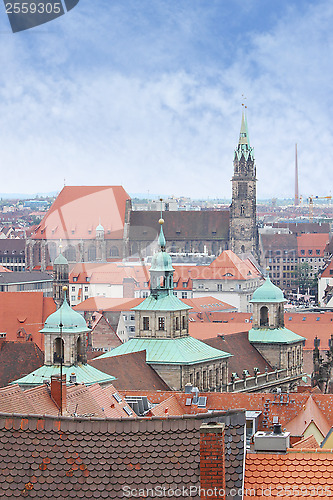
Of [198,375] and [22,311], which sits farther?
[22,311]

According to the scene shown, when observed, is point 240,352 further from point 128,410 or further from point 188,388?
point 128,410

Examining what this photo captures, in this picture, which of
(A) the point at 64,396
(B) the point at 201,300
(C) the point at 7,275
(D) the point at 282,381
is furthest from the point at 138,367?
(C) the point at 7,275

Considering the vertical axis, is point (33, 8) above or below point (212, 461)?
above

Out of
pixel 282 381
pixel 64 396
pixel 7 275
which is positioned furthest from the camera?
pixel 7 275

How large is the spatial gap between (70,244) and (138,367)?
123 m

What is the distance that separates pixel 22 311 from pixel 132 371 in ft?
100

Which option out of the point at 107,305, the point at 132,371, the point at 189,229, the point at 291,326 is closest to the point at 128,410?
the point at 132,371

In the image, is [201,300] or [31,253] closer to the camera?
[201,300]

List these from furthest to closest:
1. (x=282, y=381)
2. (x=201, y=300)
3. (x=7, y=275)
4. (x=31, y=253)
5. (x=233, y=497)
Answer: (x=31, y=253) < (x=7, y=275) < (x=201, y=300) < (x=282, y=381) < (x=233, y=497)

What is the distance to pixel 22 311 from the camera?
332 feet

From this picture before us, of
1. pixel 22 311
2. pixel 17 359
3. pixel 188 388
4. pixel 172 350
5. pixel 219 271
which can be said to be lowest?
pixel 188 388

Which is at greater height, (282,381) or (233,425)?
(233,425)

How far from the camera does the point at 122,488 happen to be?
18328 millimetres

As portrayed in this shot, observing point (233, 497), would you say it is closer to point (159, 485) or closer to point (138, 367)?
point (159, 485)
